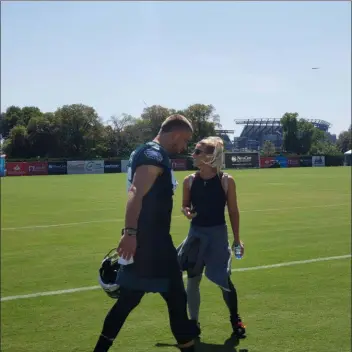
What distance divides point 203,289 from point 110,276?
2719 millimetres

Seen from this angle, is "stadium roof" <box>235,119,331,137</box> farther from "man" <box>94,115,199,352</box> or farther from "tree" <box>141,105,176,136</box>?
"man" <box>94,115,199,352</box>

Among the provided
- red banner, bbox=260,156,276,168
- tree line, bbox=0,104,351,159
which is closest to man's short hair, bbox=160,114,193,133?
tree line, bbox=0,104,351,159

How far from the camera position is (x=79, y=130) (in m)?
7.05

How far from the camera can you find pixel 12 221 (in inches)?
551

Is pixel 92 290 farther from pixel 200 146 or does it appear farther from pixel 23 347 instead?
pixel 200 146

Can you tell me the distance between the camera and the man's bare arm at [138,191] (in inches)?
144

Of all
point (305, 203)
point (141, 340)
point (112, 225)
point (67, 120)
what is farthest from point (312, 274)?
point (305, 203)

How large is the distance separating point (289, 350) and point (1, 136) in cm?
417

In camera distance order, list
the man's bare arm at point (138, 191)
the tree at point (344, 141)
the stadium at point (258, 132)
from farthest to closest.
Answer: the tree at point (344, 141) → the stadium at point (258, 132) → the man's bare arm at point (138, 191)

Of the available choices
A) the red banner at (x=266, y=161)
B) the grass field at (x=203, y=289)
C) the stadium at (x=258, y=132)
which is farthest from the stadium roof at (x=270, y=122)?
the red banner at (x=266, y=161)

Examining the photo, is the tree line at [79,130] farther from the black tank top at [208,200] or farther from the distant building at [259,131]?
the black tank top at [208,200]

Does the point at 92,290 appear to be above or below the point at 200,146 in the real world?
below

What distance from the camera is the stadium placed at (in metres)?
7.29

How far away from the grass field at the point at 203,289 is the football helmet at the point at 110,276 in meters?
0.94
